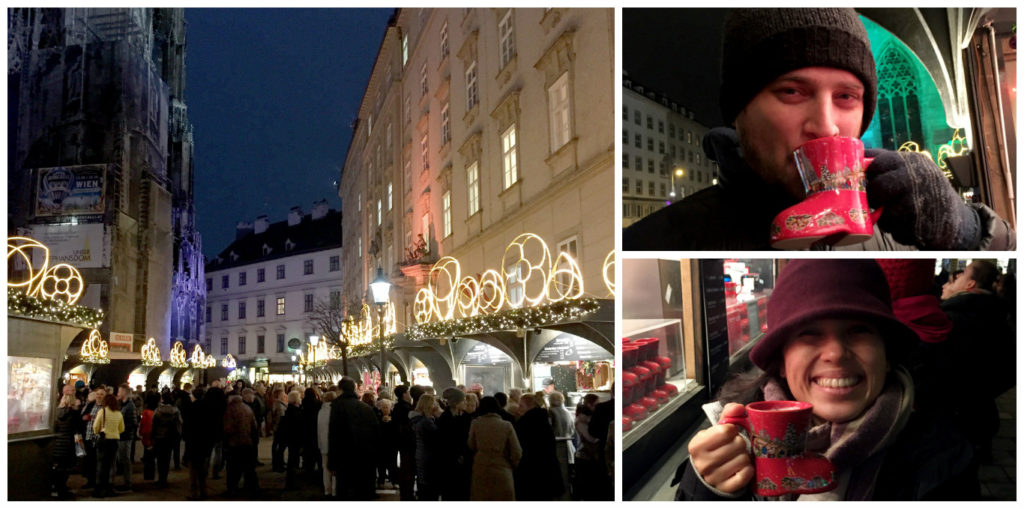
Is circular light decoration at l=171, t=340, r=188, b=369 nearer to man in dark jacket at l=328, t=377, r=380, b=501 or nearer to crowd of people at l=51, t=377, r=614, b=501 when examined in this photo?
crowd of people at l=51, t=377, r=614, b=501

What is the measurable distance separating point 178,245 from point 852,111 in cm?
4939

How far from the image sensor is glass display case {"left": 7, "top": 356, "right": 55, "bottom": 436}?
6758mm

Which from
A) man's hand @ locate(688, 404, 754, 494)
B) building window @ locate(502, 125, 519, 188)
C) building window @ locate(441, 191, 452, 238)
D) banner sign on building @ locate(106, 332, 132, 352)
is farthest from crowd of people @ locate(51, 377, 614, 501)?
banner sign on building @ locate(106, 332, 132, 352)

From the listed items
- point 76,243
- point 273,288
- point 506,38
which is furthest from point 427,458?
point 273,288

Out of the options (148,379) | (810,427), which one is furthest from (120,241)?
(810,427)

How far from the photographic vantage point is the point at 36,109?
1177 inches

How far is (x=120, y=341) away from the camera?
97.2 feet

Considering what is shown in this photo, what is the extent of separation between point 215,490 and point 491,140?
246 inches

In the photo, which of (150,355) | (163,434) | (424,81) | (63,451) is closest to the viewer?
(63,451)

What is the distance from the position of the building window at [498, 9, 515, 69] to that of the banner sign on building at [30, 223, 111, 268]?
20.5 meters

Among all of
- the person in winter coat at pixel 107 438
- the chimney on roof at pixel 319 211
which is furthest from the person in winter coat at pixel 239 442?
the chimney on roof at pixel 319 211

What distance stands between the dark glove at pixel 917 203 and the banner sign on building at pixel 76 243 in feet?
90.0

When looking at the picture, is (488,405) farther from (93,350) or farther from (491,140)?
(93,350)

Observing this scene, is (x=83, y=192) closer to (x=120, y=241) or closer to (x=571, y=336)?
(x=120, y=241)
